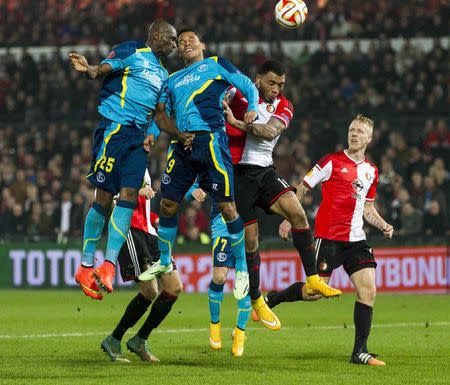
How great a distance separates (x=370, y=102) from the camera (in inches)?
984

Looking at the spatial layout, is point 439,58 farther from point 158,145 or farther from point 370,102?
point 158,145

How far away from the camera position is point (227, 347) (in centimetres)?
1202

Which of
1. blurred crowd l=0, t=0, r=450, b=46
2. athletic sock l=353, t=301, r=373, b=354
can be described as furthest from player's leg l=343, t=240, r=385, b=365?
blurred crowd l=0, t=0, r=450, b=46

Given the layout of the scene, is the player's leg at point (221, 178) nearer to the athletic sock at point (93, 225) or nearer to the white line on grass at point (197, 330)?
the athletic sock at point (93, 225)

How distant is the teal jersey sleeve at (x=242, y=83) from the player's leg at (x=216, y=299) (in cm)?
236

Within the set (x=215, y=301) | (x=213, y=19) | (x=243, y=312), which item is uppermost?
(x=213, y=19)

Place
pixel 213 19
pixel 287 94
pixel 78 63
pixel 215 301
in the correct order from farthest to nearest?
pixel 213 19 < pixel 287 94 < pixel 215 301 < pixel 78 63

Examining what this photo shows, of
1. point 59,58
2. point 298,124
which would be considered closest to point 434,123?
point 298,124

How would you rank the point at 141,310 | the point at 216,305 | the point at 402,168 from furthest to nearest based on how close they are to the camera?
the point at 402,168
the point at 216,305
the point at 141,310

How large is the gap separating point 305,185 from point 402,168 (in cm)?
1216

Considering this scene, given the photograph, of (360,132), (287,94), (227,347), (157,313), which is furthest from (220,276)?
(287,94)

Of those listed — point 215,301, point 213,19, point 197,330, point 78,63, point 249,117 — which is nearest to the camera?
point 78,63

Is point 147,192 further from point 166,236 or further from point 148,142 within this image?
point 148,142

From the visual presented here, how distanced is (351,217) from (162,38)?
98.3 inches
